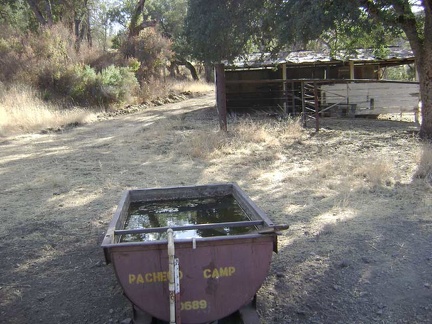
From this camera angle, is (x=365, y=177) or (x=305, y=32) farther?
(x=305, y=32)

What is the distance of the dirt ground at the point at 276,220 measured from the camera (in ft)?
12.5

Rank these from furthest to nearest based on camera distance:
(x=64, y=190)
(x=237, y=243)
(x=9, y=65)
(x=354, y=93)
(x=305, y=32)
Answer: (x=9, y=65) → (x=354, y=93) → (x=305, y=32) → (x=64, y=190) → (x=237, y=243)

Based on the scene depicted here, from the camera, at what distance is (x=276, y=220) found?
5742 mm

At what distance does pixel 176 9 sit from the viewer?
3847cm

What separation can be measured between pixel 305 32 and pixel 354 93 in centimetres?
935

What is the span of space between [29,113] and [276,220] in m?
12.5

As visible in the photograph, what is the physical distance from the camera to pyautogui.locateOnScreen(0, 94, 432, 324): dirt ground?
12.5 ft

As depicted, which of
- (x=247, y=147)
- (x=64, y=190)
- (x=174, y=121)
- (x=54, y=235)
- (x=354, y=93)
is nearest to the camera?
(x=54, y=235)

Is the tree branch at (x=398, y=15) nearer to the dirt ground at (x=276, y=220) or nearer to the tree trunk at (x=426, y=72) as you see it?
the tree trunk at (x=426, y=72)

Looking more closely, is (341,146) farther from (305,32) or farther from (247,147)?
(305,32)

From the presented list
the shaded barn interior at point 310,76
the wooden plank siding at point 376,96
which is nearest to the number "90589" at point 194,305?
the shaded barn interior at point 310,76

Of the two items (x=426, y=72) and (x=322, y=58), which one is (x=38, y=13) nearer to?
(x=322, y=58)

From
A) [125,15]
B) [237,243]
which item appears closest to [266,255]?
[237,243]

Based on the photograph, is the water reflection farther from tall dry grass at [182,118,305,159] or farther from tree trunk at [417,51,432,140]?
tree trunk at [417,51,432,140]
